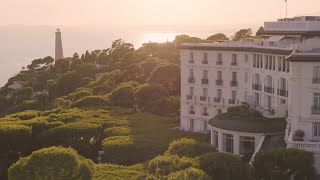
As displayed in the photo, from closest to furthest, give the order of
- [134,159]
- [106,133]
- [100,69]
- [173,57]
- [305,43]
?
[305,43]
[134,159]
[106,133]
[173,57]
[100,69]

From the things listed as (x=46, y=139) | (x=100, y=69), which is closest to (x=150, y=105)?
(x=46, y=139)

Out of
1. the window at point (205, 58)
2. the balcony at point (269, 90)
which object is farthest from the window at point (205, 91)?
the balcony at point (269, 90)

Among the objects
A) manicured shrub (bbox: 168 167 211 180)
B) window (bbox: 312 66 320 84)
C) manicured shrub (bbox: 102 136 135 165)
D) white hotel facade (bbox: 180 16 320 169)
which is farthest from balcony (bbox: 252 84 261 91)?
manicured shrub (bbox: 168 167 211 180)

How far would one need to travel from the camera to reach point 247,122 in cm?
5538

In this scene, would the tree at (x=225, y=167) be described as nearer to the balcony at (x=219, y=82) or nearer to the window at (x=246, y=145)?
the window at (x=246, y=145)

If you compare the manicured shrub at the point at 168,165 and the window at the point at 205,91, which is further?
the window at the point at 205,91

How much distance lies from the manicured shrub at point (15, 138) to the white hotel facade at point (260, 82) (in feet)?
65.7

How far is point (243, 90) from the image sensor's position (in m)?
66.5

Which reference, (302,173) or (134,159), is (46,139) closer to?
(134,159)

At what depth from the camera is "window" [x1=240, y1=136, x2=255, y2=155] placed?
52981 millimetres

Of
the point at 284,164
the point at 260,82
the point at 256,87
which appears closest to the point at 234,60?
the point at 256,87

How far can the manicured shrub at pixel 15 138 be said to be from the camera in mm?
62625

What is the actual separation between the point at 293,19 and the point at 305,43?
8.36 meters

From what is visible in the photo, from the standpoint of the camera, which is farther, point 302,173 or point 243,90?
point 243,90
